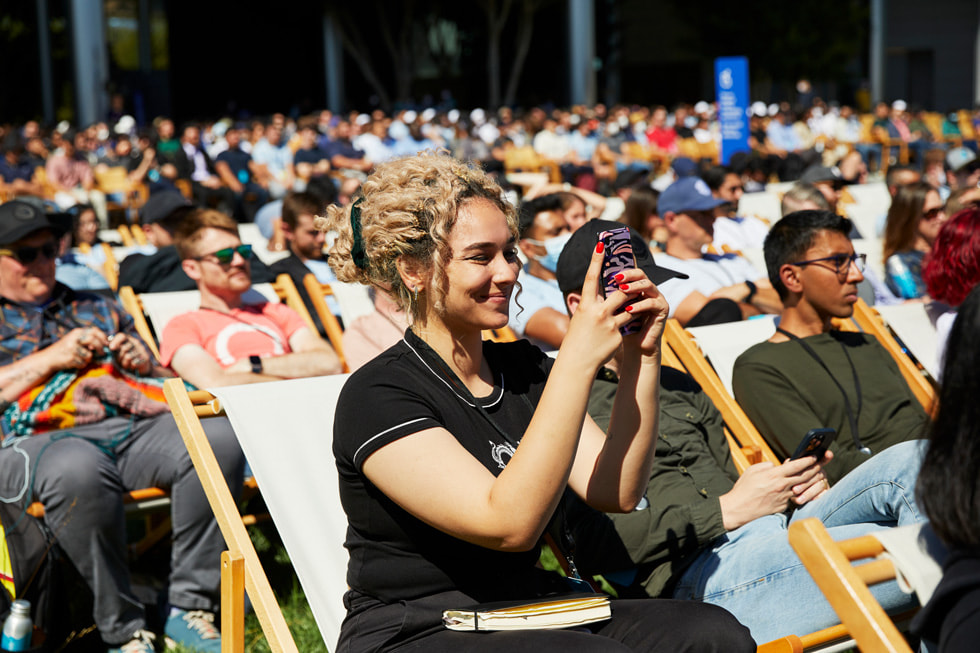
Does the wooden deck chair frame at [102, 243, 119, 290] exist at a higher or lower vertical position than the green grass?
higher

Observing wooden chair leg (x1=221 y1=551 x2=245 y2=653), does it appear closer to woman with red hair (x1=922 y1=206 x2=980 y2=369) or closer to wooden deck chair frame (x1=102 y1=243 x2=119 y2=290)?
woman with red hair (x1=922 y1=206 x2=980 y2=369)

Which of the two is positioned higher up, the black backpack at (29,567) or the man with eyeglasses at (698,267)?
the man with eyeglasses at (698,267)

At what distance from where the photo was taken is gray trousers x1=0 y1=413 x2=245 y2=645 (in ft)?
10.3

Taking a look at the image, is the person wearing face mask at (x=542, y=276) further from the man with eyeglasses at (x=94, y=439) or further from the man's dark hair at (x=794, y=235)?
the man with eyeglasses at (x=94, y=439)

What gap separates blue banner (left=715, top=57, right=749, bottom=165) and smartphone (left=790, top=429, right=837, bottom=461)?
9.45m

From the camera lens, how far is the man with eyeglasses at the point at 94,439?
313 centimetres

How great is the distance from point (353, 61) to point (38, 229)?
38.8m

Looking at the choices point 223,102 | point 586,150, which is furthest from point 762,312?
point 223,102


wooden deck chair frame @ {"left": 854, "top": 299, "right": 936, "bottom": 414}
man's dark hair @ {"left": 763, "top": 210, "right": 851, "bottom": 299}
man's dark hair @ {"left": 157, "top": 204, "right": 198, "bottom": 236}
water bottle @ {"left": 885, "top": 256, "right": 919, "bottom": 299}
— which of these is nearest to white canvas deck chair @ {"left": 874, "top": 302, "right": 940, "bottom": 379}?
wooden deck chair frame @ {"left": 854, "top": 299, "right": 936, "bottom": 414}

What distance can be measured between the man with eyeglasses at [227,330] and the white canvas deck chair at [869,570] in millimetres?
2503

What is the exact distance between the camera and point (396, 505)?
2.01 metres

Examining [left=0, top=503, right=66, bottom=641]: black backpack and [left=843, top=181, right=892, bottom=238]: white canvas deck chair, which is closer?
[left=0, top=503, right=66, bottom=641]: black backpack

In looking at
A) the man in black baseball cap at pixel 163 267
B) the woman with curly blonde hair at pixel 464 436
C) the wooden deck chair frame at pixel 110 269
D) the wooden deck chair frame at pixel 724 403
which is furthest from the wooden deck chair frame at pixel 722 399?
the wooden deck chair frame at pixel 110 269

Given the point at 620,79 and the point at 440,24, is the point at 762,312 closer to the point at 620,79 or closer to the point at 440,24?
the point at 440,24
